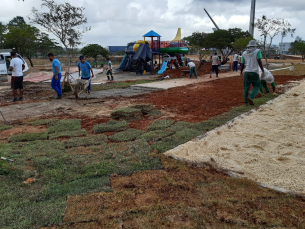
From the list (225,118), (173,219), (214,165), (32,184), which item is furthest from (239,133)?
(32,184)

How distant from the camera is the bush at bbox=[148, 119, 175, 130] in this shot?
18.6ft

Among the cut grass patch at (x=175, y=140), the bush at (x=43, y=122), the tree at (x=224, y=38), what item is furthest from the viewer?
the tree at (x=224, y=38)

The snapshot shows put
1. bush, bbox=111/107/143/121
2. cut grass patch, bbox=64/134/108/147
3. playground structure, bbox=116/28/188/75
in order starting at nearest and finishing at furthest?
1. cut grass patch, bbox=64/134/108/147
2. bush, bbox=111/107/143/121
3. playground structure, bbox=116/28/188/75

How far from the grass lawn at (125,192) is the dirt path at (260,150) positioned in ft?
0.92

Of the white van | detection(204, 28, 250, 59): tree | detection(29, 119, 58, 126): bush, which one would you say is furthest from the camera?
detection(204, 28, 250, 59): tree

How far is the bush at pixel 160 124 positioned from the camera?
5.66 metres

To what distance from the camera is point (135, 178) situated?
335 centimetres

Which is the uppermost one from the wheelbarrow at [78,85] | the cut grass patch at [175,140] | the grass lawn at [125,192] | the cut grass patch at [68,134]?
the wheelbarrow at [78,85]

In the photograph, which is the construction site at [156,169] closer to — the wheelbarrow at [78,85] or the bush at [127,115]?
the bush at [127,115]

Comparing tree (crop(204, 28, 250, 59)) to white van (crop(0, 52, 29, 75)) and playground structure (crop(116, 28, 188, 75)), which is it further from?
white van (crop(0, 52, 29, 75))

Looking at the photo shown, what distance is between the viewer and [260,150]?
4.24m

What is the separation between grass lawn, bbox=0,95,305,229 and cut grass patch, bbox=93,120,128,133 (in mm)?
879

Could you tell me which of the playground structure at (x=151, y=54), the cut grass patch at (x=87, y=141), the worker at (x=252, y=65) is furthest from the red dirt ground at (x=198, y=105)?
the playground structure at (x=151, y=54)

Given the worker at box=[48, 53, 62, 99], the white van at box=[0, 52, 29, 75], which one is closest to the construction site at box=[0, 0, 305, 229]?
the worker at box=[48, 53, 62, 99]
